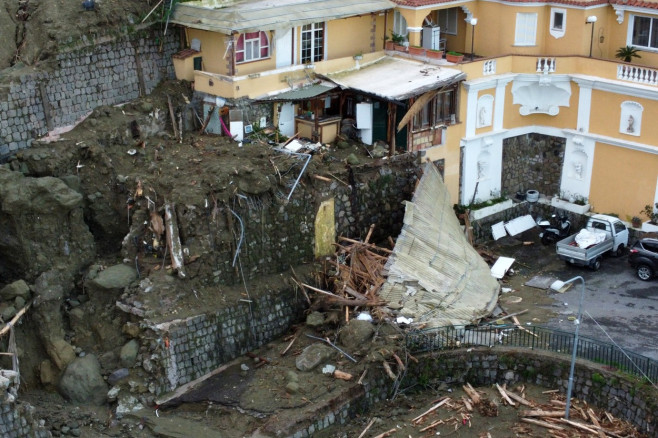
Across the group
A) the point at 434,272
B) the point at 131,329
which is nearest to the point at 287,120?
the point at 434,272

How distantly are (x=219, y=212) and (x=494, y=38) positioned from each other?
14.5 m

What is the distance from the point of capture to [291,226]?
118 feet

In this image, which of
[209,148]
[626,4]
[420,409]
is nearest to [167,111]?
[209,148]

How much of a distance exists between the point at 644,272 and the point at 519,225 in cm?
587

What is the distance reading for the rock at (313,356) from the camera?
33188 millimetres

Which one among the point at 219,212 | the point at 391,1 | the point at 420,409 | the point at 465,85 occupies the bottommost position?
the point at 420,409

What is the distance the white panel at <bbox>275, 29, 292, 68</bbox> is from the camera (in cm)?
3931

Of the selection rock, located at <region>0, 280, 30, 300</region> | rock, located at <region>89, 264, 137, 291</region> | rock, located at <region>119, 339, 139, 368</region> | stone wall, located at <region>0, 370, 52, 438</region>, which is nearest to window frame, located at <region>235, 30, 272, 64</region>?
rock, located at <region>89, 264, 137, 291</region>

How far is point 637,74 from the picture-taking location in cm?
3969

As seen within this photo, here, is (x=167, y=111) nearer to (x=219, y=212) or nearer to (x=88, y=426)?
(x=219, y=212)

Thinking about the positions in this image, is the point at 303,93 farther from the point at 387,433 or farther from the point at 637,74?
the point at 387,433

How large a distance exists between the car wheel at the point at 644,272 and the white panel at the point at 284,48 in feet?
47.2

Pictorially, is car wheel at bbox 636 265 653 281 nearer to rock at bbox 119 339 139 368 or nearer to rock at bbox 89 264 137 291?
rock at bbox 89 264 137 291

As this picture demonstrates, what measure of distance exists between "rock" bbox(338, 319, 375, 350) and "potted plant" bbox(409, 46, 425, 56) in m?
12.3
